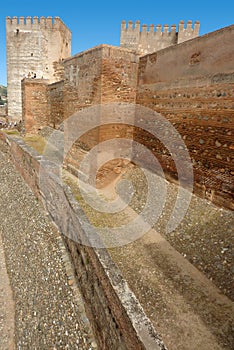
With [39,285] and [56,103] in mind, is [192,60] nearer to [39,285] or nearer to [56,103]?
[39,285]

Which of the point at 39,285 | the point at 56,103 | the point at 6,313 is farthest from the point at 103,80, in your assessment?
the point at 56,103

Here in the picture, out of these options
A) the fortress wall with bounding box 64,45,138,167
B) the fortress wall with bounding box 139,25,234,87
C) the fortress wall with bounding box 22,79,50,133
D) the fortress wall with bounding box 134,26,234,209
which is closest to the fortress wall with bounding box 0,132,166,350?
the fortress wall with bounding box 64,45,138,167

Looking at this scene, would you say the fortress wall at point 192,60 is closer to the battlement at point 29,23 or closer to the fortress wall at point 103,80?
the fortress wall at point 103,80

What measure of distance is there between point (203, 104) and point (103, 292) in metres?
3.69

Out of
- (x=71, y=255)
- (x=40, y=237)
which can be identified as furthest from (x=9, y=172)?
(x=71, y=255)

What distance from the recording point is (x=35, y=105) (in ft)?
38.8

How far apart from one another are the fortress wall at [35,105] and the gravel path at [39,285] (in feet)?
18.2

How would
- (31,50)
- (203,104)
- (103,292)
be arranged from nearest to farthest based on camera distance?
(103,292) < (203,104) < (31,50)

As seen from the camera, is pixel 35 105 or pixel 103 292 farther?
pixel 35 105

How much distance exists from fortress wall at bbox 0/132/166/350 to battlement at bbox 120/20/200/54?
1347 centimetres

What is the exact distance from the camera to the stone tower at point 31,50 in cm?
1603

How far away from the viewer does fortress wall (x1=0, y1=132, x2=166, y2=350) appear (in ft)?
7.05

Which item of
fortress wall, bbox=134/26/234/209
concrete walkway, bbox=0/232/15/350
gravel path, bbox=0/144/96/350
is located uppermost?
fortress wall, bbox=134/26/234/209

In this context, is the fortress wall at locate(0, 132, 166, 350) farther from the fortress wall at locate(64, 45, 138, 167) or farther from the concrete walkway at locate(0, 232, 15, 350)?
the concrete walkway at locate(0, 232, 15, 350)
